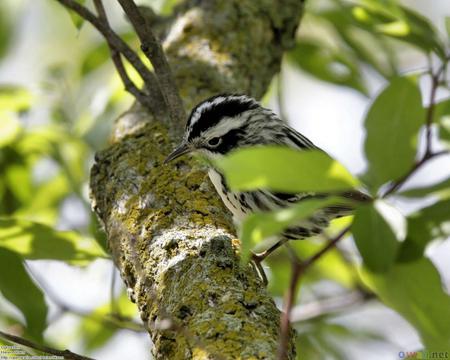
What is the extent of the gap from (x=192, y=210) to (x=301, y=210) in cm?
136

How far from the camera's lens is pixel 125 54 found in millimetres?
3428

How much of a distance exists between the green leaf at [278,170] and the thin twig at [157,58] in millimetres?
1564

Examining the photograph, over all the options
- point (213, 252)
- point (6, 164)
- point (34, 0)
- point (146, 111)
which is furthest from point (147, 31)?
point (34, 0)

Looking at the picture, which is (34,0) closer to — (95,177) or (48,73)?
(48,73)

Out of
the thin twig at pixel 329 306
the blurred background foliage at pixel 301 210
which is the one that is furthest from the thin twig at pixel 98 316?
the thin twig at pixel 329 306

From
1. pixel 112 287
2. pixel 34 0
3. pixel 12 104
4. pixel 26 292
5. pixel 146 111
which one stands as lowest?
pixel 112 287

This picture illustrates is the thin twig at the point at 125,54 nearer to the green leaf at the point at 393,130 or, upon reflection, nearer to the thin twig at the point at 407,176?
the green leaf at the point at 393,130

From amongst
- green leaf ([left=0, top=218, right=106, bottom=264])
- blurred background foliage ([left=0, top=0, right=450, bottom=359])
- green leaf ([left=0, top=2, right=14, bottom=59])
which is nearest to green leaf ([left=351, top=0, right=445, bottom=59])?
blurred background foliage ([left=0, top=0, right=450, bottom=359])

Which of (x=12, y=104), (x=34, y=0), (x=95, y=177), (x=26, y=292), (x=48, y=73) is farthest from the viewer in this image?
(x=34, y=0)

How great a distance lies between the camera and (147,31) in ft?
10.5

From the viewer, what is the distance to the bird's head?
144 inches

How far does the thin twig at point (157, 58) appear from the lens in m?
3.14

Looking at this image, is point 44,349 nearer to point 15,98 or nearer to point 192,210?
point 192,210

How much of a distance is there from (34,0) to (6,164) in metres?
3.31
